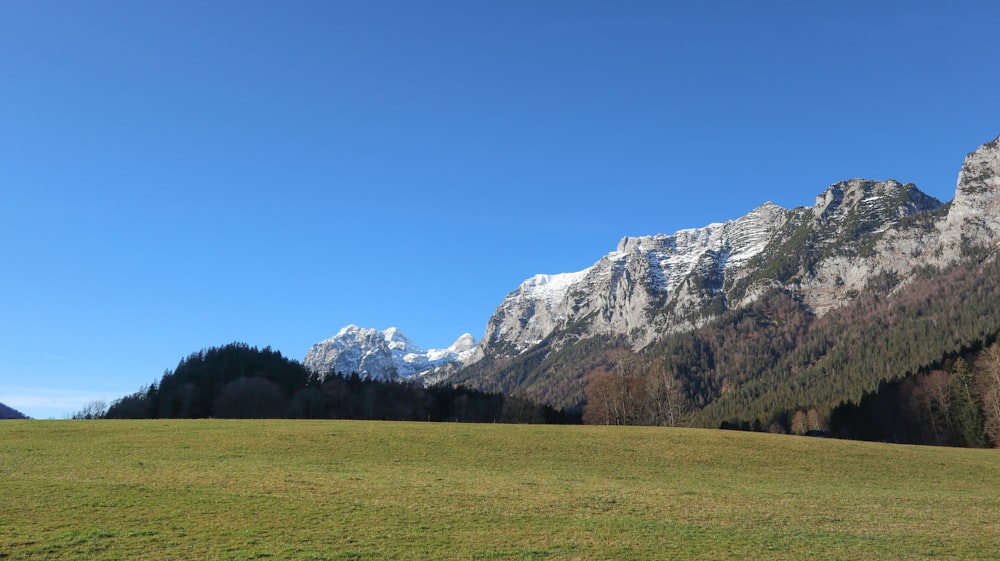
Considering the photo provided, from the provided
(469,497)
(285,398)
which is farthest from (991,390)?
(285,398)

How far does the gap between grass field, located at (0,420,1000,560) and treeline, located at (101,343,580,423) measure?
79.1 meters

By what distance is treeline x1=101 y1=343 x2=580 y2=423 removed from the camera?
13900 centimetres

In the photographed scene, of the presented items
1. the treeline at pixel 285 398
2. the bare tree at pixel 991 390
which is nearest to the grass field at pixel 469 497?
the bare tree at pixel 991 390

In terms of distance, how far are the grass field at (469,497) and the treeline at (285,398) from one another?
79.1 m

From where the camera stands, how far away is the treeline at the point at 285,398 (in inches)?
5472

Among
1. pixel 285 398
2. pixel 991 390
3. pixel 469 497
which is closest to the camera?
pixel 469 497

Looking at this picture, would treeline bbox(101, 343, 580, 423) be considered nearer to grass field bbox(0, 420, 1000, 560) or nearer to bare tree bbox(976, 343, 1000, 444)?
grass field bbox(0, 420, 1000, 560)

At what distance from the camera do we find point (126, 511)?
25.2 meters

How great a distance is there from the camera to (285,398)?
148 metres

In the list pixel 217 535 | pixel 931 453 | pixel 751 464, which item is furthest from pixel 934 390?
pixel 217 535

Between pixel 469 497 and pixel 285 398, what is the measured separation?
5163 inches

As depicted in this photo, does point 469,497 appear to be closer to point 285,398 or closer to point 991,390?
point 991,390

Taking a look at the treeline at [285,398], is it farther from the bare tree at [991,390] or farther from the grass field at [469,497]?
the bare tree at [991,390]

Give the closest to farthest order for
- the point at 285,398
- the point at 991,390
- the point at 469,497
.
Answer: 1. the point at 469,497
2. the point at 991,390
3. the point at 285,398
